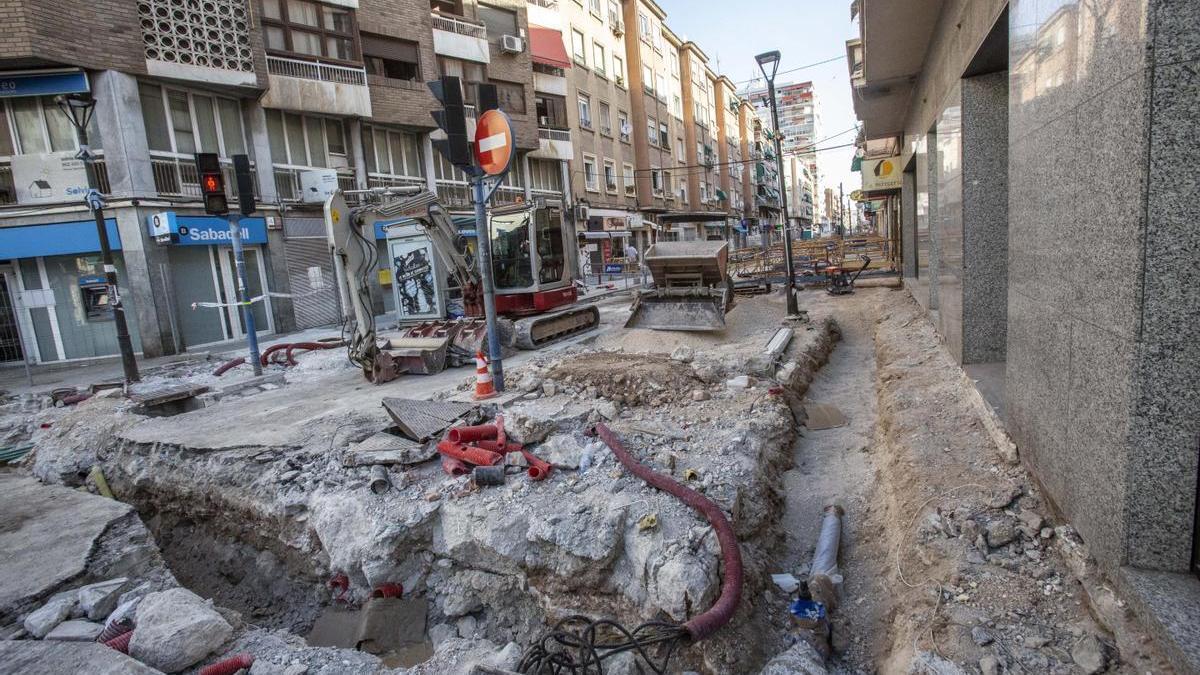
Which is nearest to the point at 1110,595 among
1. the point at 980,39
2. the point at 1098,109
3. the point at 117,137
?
the point at 1098,109

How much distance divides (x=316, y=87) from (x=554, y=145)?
11686 mm

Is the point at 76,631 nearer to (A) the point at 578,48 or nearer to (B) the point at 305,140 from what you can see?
(B) the point at 305,140

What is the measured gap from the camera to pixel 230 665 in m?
3.01

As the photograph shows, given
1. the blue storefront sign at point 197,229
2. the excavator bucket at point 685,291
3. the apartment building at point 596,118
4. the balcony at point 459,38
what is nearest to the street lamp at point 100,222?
the blue storefront sign at point 197,229

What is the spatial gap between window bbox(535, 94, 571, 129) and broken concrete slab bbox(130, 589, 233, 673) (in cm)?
2679

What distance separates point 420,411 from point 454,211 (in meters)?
16.1

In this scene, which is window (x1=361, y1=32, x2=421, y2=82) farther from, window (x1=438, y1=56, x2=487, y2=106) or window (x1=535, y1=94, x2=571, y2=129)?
window (x1=535, y1=94, x2=571, y2=129)

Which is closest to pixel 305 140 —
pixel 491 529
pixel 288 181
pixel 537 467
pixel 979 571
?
pixel 288 181

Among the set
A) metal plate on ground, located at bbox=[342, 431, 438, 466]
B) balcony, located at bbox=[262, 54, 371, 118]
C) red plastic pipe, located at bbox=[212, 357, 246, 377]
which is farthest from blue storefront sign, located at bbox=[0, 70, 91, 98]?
metal plate on ground, located at bbox=[342, 431, 438, 466]

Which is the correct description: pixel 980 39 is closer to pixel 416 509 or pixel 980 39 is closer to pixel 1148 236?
pixel 1148 236

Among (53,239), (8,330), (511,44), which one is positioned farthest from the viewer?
(511,44)

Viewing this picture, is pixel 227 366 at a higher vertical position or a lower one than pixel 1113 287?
lower

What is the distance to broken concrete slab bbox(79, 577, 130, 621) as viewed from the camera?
3.47 metres

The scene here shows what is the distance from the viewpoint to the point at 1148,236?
84.3 inches
